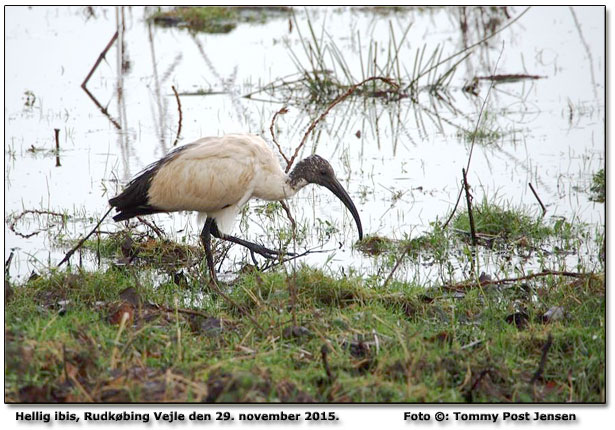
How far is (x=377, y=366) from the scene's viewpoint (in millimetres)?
4668

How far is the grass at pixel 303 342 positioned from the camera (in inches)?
174

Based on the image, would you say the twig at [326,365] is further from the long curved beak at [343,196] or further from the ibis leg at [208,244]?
the long curved beak at [343,196]

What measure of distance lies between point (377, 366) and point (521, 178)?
199 inches

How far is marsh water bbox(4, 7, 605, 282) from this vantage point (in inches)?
322

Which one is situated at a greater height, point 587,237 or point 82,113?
point 82,113

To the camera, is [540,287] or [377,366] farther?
[540,287]

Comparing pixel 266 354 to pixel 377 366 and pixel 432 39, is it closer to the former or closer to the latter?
pixel 377 366

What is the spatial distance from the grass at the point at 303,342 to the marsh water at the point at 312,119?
2.54 feet

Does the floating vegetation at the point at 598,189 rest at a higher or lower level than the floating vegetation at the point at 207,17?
lower

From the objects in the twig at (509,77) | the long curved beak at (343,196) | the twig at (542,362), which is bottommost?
the twig at (542,362)

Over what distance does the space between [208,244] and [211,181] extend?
18.3 inches

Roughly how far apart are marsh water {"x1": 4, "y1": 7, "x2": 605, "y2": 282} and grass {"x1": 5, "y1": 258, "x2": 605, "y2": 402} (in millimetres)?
776

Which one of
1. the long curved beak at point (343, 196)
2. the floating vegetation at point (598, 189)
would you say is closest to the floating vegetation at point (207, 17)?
the floating vegetation at point (598, 189)

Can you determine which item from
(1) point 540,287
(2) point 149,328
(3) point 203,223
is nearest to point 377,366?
(2) point 149,328
